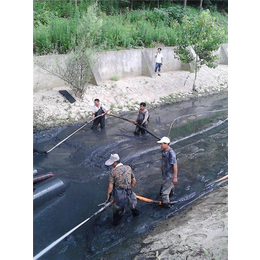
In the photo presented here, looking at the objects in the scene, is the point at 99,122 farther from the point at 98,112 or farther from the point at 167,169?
the point at 167,169

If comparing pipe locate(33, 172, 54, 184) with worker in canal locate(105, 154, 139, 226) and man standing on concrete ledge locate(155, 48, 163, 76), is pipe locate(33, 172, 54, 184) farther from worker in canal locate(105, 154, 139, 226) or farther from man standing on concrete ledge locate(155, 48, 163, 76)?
man standing on concrete ledge locate(155, 48, 163, 76)

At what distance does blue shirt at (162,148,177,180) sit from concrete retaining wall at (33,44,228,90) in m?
7.86

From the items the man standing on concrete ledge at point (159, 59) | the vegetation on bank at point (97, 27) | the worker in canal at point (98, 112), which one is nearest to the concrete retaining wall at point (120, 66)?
the man standing on concrete ledge at point (159, 59)

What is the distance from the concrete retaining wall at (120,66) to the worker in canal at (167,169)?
7838 millimetres

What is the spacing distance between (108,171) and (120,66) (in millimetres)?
8314

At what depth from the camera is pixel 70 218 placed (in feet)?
20.1

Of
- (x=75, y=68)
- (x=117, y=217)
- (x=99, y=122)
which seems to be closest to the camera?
(x=117, y=217)

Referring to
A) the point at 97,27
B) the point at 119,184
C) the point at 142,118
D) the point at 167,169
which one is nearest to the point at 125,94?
the point at 97,27

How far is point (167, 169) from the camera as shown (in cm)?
612

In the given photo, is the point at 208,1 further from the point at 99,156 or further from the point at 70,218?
the point at 70,218

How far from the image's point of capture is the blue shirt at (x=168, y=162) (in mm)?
5953

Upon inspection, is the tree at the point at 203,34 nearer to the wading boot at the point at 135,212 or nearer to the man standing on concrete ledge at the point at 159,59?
the man standing on concrete ledge at the point at 159,59

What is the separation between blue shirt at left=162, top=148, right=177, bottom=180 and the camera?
5953 millimetres

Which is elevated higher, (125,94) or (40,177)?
(125,94)
